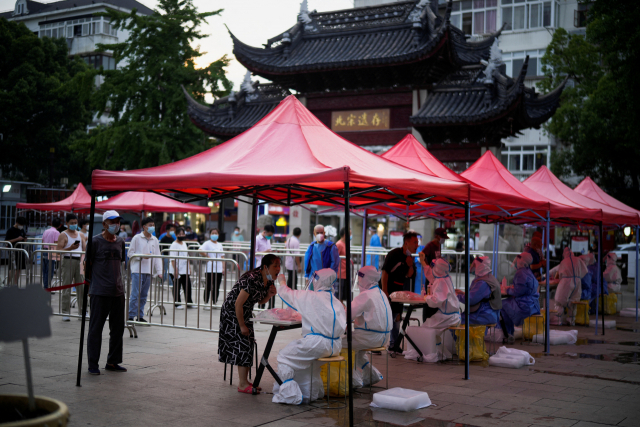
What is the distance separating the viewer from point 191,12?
28.7 meters

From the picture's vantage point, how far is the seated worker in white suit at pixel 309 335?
6.61 meters

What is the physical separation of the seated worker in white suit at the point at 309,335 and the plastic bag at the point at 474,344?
10.8ft

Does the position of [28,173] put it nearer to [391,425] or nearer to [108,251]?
[108,251]

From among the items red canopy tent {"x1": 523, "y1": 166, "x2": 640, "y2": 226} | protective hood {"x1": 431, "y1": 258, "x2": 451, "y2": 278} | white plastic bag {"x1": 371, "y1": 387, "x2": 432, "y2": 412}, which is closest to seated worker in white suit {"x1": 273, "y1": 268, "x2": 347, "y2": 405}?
white plastic bag {"x1": 371, "y1": 387, "x2": 432, "y2": 412}

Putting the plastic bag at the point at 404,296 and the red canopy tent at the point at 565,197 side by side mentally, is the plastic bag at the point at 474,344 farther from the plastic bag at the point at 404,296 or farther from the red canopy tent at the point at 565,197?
the red canopy tent at the point at 565,197

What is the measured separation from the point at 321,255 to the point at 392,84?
12100 millimetres

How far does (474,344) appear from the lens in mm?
9570

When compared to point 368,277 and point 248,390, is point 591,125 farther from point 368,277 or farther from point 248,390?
point 248,390

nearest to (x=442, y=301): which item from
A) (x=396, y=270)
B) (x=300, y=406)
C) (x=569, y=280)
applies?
(x=396, y=270)

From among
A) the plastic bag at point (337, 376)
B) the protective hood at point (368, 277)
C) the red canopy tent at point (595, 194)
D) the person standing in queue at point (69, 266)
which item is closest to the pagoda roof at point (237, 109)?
the red canopy tent at point (595, 194)

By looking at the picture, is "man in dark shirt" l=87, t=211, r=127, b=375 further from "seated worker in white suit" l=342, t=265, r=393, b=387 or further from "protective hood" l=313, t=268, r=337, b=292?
"seated worker in white suit" l=342, t=265, r=393, b=387

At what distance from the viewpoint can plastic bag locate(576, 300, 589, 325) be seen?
14031 millimetres

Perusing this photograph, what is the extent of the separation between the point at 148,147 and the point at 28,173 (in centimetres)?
1520

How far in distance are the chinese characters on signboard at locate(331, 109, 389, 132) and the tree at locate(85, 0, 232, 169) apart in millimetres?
7395
